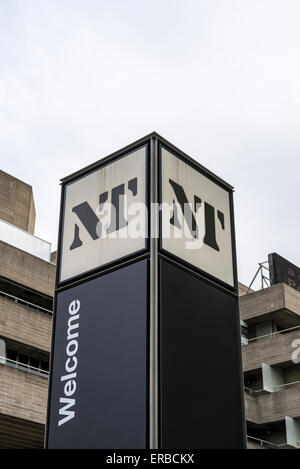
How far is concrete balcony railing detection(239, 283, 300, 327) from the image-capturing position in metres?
48.9

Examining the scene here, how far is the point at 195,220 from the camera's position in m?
9.02

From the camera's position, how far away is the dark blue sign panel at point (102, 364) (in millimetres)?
7496

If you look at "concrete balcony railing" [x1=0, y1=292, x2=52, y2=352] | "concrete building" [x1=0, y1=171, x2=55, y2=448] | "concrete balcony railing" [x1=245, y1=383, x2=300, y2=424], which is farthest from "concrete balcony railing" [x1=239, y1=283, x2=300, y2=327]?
"concrete balcony railing" [x1=0, y1=292, x2=52, y2=352]

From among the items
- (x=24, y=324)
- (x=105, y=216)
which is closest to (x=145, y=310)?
(x=105, y=216)

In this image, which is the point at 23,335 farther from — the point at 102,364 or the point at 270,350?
the point at 102,364

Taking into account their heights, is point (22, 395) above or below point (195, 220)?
above

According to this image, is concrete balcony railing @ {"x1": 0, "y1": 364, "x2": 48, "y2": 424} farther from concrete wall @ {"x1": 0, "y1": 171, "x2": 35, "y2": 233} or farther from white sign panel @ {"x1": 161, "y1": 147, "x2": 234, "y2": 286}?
white sign panel @ {"x1": 161, "y1": 147, "x2": 234, "y2": 286}

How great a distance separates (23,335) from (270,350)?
18936 mm

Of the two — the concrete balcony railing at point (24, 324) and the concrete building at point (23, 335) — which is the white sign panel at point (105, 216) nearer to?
the concrete building at point (23, 335)

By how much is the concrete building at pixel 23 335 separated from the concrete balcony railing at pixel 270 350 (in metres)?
15.5

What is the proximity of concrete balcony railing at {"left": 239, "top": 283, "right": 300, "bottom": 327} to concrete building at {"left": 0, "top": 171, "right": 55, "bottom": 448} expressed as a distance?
52.6ft

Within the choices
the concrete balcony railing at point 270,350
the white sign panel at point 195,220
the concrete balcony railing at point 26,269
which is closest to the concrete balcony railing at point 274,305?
the concrete balcony railing at point 270,350
